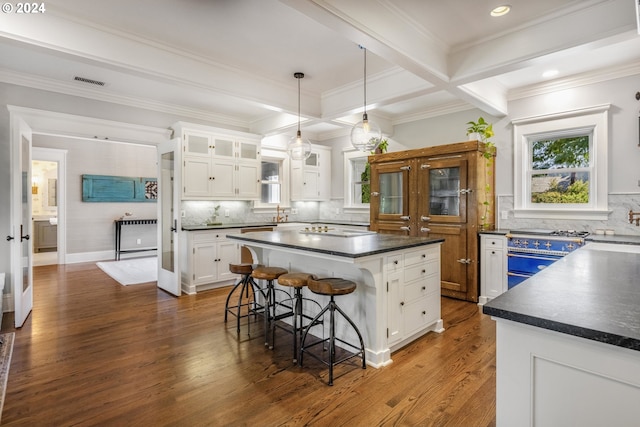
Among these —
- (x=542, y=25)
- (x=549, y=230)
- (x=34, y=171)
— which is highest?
(x=542, y=25)

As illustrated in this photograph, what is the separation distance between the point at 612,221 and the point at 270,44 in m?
4.18

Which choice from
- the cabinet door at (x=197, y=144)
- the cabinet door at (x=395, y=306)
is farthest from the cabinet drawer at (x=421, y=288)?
the cabinet door at (x=197, y=144)

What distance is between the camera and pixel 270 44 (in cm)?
320

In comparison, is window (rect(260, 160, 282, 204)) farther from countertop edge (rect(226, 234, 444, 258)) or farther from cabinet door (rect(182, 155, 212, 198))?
countertop edge (rect(226, 234, 444, 258))

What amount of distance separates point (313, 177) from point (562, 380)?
5902 mm

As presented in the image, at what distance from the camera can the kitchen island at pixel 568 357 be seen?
2.96 ft

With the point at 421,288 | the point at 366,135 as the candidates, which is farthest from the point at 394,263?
the point at 366,135

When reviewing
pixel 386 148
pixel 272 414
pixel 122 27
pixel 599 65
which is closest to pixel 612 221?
pixel 599 65

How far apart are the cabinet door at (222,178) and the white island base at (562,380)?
475cm

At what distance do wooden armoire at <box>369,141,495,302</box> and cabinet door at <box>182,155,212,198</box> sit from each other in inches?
108

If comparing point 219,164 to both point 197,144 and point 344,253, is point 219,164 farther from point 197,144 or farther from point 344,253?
point 344,253

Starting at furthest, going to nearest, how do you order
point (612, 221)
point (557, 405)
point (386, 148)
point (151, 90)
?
1. point (386, 148)
2. point (151, 90)
3. point (612, 221)
4. point (557, 405)

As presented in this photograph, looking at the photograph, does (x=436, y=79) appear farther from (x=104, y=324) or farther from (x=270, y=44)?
(x=104, y=324)

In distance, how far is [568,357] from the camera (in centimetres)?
98
